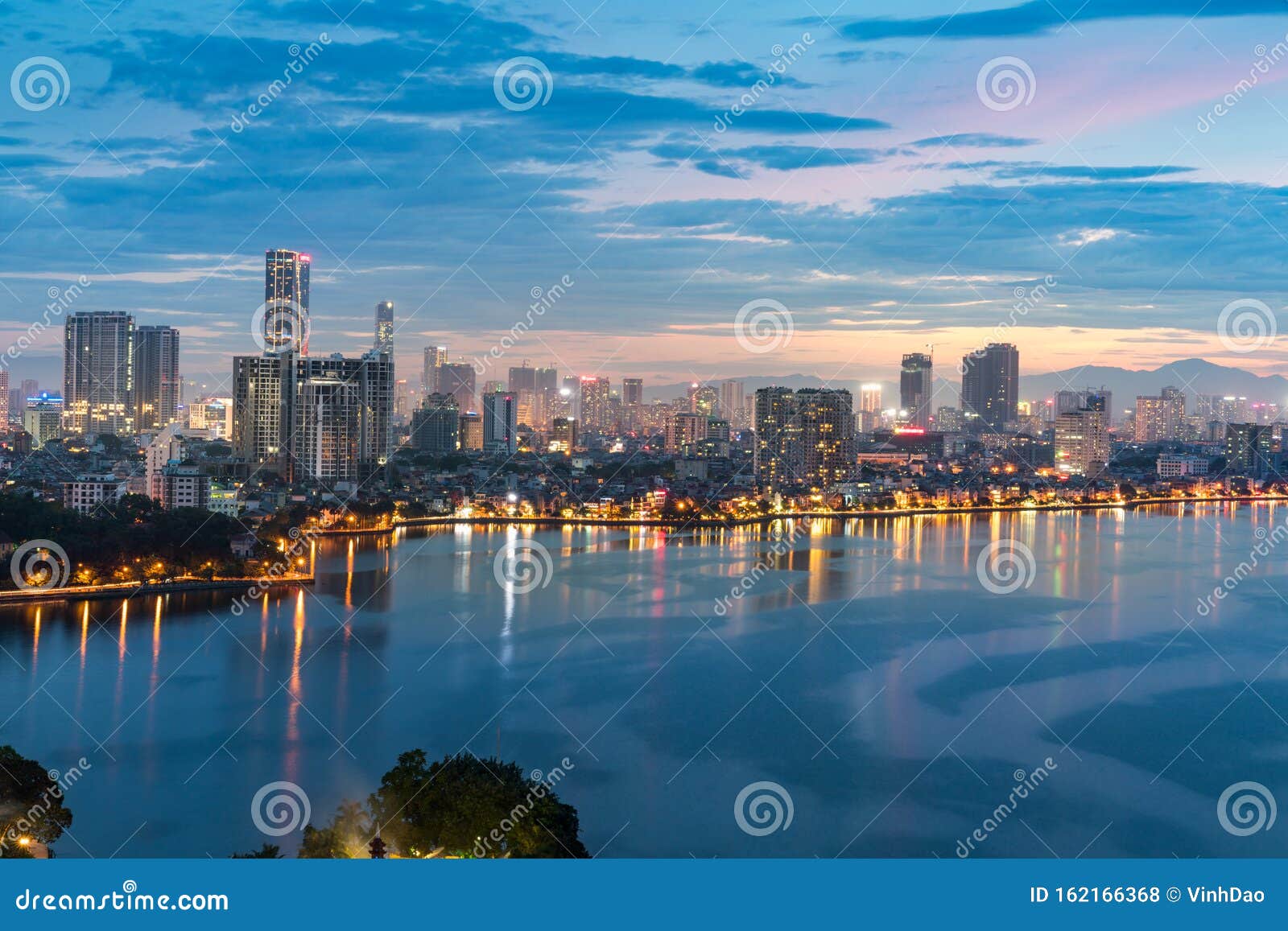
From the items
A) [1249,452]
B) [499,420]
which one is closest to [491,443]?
[499,420]

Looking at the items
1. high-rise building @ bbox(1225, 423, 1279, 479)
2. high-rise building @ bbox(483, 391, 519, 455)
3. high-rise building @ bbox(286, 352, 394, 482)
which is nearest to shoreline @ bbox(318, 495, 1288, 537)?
high-rise building @ bbox(286, 352, 394, 482)

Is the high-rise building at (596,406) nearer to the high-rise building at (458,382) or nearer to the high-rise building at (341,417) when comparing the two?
the high-rise building at (458,382)

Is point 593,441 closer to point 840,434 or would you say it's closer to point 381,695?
point 840,434

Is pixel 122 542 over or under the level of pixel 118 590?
over

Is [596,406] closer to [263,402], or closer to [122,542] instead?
[263,402]

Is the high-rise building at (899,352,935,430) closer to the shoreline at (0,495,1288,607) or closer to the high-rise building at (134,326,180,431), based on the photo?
the shoreline at (0,495,1288,607)

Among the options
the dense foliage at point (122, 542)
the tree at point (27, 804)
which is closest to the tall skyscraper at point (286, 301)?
the dense foliage at point (122, 542)

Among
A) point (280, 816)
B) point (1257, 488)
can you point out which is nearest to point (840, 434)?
point (1257, 488)
